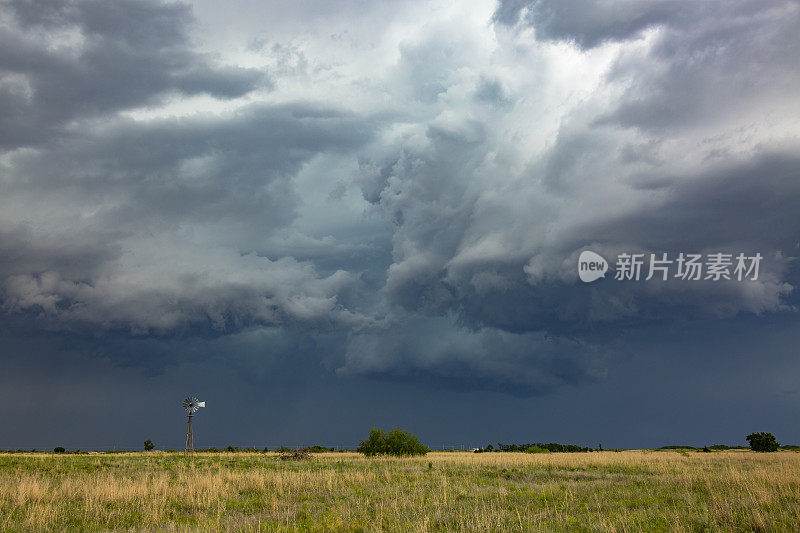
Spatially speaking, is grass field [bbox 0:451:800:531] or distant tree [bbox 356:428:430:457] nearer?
grass field [bbox 0:451:800:531]

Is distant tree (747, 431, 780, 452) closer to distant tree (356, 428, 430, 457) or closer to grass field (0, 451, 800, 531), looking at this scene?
distant tree (356, 428, 430, 457)

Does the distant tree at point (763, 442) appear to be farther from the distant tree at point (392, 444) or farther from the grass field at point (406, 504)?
the grass field at point (406, 504)

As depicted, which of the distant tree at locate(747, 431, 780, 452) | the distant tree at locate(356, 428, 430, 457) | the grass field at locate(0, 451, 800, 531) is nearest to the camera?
the grass field at locate(0, 451, 800, 531)

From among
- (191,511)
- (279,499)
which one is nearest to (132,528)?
(191,511)

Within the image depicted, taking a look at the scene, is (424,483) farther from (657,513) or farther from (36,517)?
(36,517)

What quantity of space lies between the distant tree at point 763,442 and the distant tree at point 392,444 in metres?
49.5

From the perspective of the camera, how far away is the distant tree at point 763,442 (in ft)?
239

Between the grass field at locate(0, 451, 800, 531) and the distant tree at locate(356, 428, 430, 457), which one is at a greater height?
the grass field at locate(0, 451, 800, 531)

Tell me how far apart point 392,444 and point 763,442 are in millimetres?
54001

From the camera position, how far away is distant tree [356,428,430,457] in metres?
58.5

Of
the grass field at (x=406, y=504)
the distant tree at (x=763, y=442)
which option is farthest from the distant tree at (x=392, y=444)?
the distant tree at (x=763, y=442)

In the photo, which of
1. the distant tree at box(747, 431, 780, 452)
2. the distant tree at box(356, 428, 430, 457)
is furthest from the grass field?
the distant tree at box(747, 431, 780, 452)

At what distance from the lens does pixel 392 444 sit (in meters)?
58.6

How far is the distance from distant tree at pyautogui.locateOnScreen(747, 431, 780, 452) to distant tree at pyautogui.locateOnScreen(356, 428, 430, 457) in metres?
49.5
